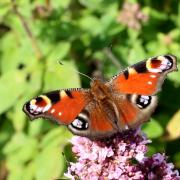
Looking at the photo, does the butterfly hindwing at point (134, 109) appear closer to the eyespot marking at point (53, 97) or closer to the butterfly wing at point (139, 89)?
the butterfly wing at point (139, 89)

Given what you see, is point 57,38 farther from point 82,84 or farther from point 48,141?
point 48,141

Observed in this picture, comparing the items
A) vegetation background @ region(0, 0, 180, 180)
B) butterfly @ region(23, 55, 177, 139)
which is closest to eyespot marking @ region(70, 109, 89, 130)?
butterfly @ region(23, 55, 177, 139)

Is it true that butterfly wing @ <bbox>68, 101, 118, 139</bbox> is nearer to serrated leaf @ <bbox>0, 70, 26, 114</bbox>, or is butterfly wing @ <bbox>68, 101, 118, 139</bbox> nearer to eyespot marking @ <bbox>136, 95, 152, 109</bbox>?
eyespot marking @ <bbox>136, 95, 152, 109</bbox>

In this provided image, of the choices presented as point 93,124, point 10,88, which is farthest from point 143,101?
point 10,88

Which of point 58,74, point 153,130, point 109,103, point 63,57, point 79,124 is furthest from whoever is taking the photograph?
point 63,57

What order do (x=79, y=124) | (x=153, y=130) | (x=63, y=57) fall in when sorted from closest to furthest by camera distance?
(x=79, y=124) < (x=153, y=130) < (x=63, y=57)

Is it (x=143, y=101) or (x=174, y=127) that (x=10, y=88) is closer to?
(x=174, y=127)

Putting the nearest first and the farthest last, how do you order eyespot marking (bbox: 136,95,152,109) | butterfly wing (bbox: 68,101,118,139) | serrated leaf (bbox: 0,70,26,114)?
1. butterfly wing (bbox: 68,101,118,139)
2. eyespot marking (bbox: 136,95,152,109)
3. serrated leaf (bbox: 0,70,26,114)
